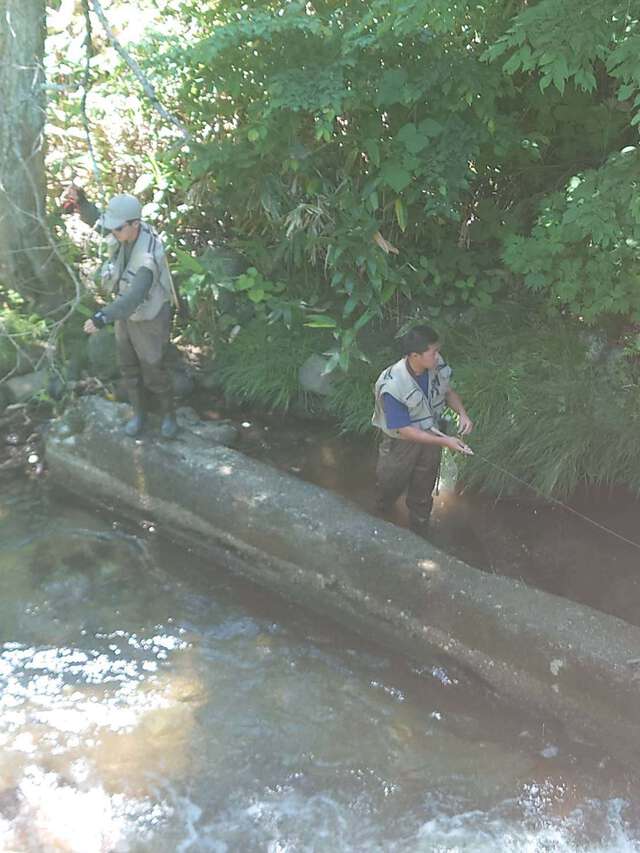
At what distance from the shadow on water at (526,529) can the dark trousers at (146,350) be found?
42.1 inches

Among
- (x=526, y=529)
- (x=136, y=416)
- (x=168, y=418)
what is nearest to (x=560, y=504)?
(x=526, y=529)

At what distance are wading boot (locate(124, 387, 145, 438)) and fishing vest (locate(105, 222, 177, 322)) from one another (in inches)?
22.1

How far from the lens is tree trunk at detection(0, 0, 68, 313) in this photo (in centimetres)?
607

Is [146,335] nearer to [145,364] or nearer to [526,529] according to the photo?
[145,364]

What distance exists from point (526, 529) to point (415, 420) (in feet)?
4.36

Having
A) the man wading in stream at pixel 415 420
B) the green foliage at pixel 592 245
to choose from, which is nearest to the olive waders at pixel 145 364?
the man wading in stream at pixel 415 420

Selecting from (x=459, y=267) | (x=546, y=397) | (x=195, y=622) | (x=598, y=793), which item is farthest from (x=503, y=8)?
(x=598, y=793)

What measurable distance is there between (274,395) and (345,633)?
2549 mm

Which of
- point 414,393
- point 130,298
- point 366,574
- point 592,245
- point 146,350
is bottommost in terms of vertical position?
point 366,574

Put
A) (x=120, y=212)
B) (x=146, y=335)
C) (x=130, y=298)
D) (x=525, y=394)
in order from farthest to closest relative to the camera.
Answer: (x=525, y=394)
(x=146, y=335)
(x=130, y=298)
(x=120, y=212)

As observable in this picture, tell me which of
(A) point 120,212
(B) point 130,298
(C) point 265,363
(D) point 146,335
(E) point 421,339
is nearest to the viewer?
(E) point 421,339

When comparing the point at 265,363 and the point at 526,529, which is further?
the point at 265,363

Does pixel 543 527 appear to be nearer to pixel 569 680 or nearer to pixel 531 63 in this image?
pixel 569 680

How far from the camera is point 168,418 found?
18.1ft
